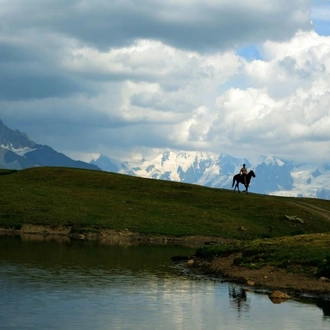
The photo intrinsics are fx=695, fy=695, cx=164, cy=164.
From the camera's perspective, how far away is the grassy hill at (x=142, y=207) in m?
85.8

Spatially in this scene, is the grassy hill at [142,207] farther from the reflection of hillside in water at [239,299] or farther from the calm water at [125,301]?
the reflection of hillside in water at [239,299]

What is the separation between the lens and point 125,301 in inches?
1478

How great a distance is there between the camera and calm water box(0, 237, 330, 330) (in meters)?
32.3

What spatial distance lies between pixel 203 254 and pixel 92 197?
4127cm

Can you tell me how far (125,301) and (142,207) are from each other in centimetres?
5868

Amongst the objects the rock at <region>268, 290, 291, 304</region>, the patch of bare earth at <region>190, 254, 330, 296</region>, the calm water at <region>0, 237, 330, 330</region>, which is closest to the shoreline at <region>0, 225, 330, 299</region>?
the patch of bare earth at <region>190, 254, 330, 296</region>

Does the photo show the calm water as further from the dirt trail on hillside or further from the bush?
the dirt trail on hillside

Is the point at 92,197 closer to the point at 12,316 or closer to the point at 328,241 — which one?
the point at 328,241

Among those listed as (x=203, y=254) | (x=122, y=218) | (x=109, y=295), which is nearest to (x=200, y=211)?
(x=122, y=218)

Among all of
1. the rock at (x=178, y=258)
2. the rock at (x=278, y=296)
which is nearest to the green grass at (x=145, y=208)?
the rock at (x=178, y=258)

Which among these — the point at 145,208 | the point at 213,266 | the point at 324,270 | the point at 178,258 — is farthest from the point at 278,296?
the point at 145,208

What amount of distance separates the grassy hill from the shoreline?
143 centimetres

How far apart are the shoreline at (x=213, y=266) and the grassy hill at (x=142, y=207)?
1.43 meters

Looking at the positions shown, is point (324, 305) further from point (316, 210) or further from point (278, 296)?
point (316, 210)
